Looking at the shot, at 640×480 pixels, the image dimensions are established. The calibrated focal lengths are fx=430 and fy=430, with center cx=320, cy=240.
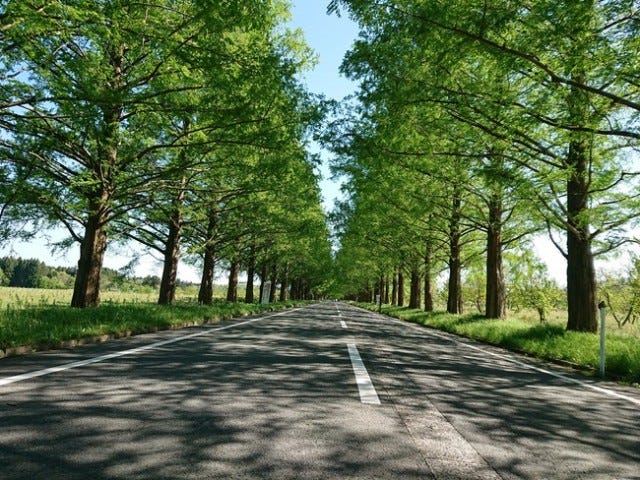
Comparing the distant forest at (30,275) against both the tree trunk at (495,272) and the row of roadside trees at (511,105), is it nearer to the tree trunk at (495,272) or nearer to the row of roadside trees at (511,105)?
the tree trunk at (495,272)

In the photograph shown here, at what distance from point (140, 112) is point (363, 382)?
814 cm

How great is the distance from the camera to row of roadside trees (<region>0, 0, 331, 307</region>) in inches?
293

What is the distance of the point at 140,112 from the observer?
9867 millimetres

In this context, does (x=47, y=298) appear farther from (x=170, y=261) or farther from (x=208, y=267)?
(x=208, y=267)

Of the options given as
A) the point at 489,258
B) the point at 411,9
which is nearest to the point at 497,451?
the point at 411,9

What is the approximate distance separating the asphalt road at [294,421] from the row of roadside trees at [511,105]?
499cm

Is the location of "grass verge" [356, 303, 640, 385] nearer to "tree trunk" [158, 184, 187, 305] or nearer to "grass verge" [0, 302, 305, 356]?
"grass verge" [0, 302, 305, 356]

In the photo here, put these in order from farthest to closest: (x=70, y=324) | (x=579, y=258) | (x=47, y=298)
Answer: (x=47, y=298)
(x=579, y=258)
(x=70, y=324)

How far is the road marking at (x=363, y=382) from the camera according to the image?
4.15 m

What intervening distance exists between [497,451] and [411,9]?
23.7 ft

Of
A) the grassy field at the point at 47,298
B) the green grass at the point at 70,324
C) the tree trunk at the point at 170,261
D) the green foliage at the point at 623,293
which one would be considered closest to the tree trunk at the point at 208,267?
the tree trunk at the point at 170,261

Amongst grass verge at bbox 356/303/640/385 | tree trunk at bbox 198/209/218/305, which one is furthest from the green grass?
grass verge at bbox 356/303/640/385

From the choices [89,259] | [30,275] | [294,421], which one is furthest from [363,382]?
[30,275]

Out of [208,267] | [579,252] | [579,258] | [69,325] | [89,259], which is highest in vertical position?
[579,252]
